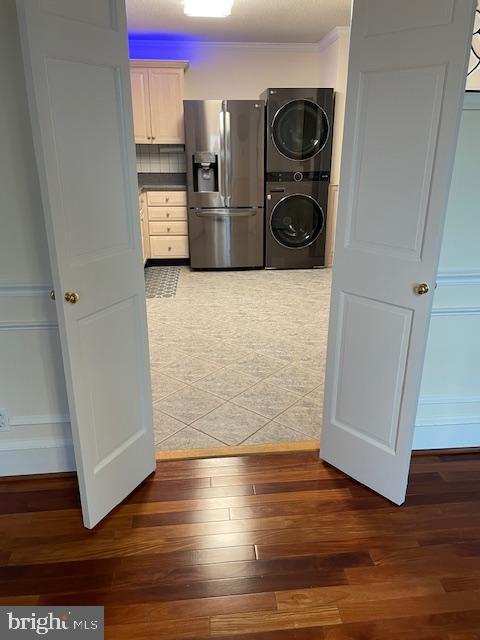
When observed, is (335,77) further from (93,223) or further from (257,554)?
(257,554)

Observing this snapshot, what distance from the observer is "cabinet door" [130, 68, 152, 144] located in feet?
16.7

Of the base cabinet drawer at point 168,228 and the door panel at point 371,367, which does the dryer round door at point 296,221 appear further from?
the door panel at point 371,367

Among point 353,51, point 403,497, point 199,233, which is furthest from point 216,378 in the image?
point 199,233

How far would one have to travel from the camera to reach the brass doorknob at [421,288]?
1.63 meters

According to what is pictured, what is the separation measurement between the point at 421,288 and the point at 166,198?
4.17 meters

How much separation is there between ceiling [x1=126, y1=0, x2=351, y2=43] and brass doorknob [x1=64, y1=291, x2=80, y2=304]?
11.2ft

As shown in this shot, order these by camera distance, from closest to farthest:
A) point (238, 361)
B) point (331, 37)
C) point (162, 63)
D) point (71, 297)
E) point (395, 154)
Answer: point (71, 297) → point (395, 154) → point (238, 361) → point (331, 37) → point (162, 63)

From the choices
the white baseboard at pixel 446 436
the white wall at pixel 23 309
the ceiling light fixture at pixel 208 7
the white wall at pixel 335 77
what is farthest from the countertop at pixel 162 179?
the white baseboard at pixel 446 436

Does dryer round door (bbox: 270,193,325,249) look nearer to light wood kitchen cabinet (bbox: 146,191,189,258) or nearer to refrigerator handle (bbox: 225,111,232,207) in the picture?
refrigerator handle (bbox: 225,111,232,207)

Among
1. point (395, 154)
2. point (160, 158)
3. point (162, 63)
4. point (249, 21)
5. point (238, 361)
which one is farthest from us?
point (160, 158)

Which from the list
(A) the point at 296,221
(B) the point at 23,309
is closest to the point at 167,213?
(A) the point at 296,221

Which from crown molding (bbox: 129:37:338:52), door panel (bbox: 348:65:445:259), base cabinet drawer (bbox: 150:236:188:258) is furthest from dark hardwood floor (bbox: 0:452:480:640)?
crown molding (bbox: 129:37:338:52)

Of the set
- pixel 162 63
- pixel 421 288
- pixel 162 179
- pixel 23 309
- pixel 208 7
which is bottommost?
pixel 23 309

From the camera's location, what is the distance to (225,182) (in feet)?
16.8
